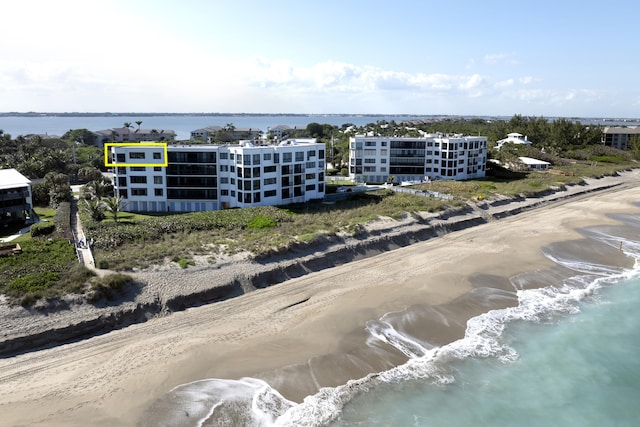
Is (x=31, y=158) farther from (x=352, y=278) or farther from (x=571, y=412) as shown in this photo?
(x=571, y=412)

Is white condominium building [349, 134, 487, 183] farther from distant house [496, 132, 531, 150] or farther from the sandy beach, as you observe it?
distant house [496, 132, 531, 150]

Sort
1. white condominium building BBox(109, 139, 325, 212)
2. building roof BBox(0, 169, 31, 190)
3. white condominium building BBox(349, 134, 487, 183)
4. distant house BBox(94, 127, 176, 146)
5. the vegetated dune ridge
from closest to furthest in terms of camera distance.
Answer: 1. the vegetated dune ridge
2. building roof BBox(0, 169, 31, 190)
3. white condominium building BBox(109, 139, 325, 212)
4. white condominium building BBox(349, 134, 487, 183)
5. distant house BBox(94, 127, 176, 146)

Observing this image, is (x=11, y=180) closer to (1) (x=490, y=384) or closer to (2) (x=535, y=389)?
(1) (x=490, y=384)

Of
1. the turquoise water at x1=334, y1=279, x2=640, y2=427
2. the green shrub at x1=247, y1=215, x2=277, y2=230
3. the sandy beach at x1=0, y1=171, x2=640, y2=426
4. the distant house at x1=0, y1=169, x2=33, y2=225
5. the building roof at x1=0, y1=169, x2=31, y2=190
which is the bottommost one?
the turquoise water at x1=334, y1=279, x2=640, y2=427

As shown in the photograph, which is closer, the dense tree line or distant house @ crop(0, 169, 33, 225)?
distant house @ crop(0, 169, 33, 225)

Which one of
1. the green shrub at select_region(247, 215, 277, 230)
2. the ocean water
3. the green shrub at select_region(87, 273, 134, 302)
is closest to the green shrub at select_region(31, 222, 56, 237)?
the green shrub at select_region(87, 273, 134, 302)

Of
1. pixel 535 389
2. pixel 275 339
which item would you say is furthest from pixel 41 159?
pixel 535 389
